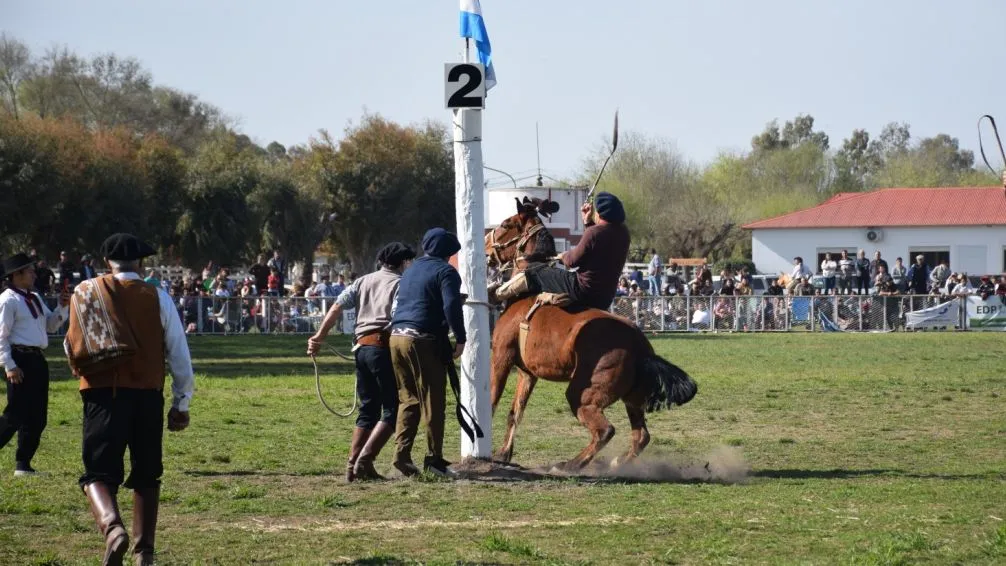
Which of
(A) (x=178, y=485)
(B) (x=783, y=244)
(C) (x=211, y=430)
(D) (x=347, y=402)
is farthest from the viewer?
(B) (x=783, y=244)

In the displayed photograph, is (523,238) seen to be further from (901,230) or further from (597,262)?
(901,230)

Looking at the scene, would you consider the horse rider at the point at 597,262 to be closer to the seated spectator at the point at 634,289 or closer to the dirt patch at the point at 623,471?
the dirt patch at the point at 623,471

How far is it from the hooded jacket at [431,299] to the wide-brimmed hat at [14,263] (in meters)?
3.15

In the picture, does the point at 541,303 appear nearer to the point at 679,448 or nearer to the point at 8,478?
the point at 679,448

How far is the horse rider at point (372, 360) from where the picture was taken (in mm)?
10391

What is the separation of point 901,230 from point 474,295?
5537 cm

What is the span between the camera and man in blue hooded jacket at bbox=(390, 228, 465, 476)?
10258mm

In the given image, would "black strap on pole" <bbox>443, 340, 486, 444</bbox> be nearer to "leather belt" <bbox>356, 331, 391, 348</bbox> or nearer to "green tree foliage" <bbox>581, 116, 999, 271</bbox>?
"leather belt" <bbox>356, 331, 391, 348</bbox>

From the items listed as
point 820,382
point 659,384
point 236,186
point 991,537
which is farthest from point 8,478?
point 236,186

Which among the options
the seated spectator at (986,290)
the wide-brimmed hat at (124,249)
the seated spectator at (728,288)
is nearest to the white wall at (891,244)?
the seated spectator at (986,290)

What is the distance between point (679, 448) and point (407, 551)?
5.65 m

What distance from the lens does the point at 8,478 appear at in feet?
34.8

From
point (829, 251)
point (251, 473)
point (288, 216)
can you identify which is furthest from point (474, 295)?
point (829, 251)

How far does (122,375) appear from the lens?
7195 millimetres
